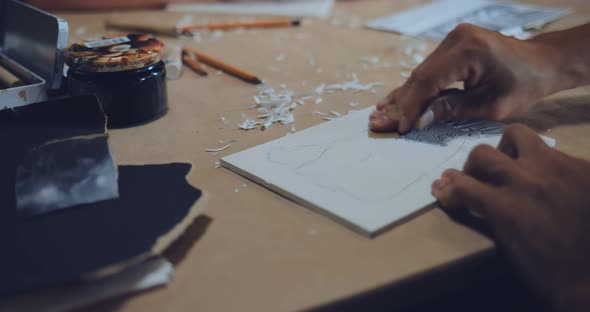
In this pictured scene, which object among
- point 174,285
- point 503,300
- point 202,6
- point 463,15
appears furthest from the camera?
point 202,6

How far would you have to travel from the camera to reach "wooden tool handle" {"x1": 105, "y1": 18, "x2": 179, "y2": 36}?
1.20 metres

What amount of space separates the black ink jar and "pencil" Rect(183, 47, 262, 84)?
187 mm

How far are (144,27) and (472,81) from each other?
827 mm

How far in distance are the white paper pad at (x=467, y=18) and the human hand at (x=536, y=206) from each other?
0.64m

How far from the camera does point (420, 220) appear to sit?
512 millimetres

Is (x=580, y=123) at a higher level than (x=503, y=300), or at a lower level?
higher

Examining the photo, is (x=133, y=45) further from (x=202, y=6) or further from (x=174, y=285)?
(x=202, y=6)

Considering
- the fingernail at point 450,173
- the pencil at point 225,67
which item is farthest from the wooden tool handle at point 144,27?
the fingernail at point 450,173

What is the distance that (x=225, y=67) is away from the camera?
96cm

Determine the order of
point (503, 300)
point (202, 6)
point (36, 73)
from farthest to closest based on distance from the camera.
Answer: point (202, 6)
point (36, 73)
point (503, 300)

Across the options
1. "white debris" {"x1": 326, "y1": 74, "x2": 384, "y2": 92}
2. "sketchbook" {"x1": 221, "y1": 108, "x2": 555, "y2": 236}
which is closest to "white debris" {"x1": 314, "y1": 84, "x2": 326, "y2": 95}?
"white debris" {"x1": 326, "y1": 74, "x2": 384, "y2": 92}

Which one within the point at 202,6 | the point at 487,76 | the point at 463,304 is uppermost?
the point at 487,76

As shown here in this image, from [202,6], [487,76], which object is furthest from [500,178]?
[202,6]

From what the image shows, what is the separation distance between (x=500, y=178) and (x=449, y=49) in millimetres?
245
